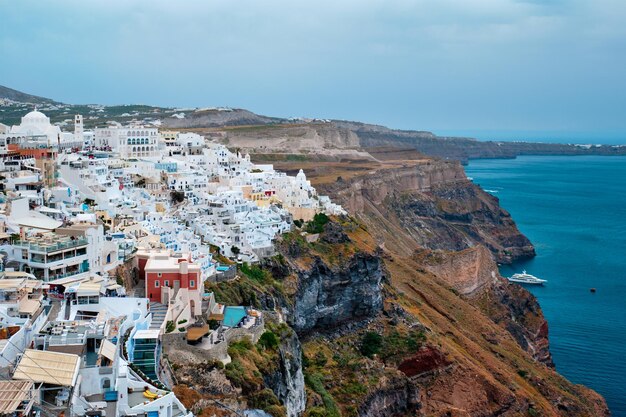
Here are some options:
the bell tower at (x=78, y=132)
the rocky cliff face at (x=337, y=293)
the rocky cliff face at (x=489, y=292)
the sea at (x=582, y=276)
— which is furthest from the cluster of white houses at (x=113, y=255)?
the sea at (x=582, y=276)

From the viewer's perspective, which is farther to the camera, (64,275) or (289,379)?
(289,379)

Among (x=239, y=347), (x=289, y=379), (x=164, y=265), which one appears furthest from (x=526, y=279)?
(x=164, y=265)

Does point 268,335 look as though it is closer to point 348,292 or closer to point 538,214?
point 348,292

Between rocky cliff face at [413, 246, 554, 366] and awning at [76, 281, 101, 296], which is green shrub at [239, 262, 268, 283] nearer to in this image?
awning at [76, 281, 101, 296]

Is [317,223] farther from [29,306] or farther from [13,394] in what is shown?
[13,394]

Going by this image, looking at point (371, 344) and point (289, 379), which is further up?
point (289, 379)

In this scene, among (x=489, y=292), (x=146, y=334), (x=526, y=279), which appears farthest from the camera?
(x=526, y=279)

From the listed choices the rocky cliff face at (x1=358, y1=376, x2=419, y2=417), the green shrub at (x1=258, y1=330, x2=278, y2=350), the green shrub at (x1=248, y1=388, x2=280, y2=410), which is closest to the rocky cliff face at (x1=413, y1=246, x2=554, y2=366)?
the rocky cliff face at (x1=358, y1=376, x2=419, y2=417)

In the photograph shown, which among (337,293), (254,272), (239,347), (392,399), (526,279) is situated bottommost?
(526,279)
